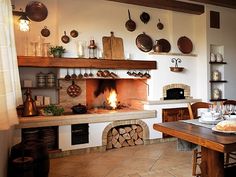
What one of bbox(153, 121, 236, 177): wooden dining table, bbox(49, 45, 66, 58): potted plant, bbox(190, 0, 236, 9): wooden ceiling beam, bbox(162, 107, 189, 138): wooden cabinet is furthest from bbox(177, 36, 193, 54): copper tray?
bbox(153, 121, 236, 177): wooden dining table

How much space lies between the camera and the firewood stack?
13.0 ft

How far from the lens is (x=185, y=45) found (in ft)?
15.7

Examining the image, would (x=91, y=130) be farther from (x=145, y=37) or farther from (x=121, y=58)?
(x=145, y=37)

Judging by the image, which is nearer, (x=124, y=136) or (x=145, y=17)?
(x=124, y=136)

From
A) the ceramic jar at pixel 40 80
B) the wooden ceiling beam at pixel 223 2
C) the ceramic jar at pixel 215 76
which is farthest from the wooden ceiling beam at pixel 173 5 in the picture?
the ceramic jar at pixel 40 80

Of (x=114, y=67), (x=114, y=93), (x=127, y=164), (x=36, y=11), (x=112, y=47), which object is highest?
(x=36, y=11)

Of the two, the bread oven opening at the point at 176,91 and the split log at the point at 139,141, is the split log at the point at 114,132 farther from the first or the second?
the bread oven opening at the point at 176,91

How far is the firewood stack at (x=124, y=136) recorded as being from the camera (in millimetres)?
3953

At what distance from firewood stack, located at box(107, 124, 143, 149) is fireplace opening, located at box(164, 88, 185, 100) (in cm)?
95

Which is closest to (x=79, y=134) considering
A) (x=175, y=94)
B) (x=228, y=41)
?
(x=175, y=94)

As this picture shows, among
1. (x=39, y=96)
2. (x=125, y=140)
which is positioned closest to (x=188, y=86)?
(x=125, y=140)

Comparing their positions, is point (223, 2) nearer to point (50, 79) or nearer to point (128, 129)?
point (128, 129)

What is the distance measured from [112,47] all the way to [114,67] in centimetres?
42

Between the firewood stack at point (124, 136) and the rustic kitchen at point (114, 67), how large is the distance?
18 mm
